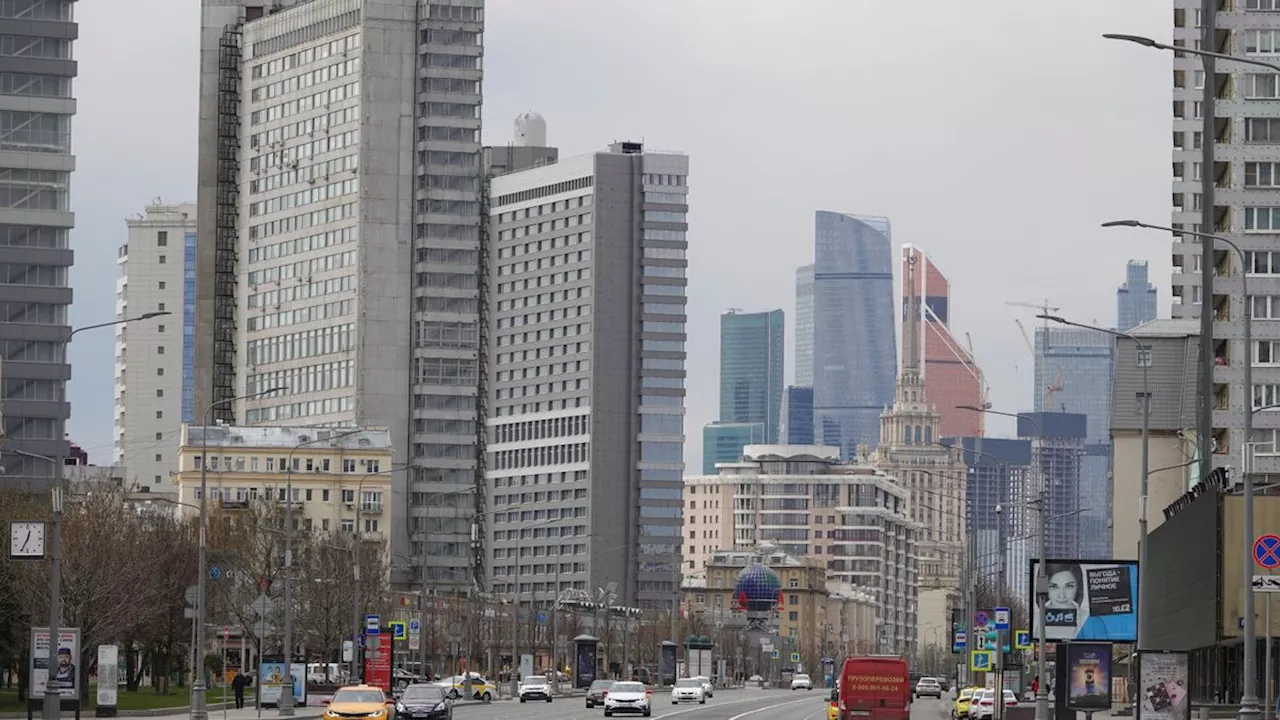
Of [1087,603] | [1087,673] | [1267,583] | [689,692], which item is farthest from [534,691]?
[1267,583]

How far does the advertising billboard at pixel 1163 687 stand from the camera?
170ft

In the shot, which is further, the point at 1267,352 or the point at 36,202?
the point at 36,202

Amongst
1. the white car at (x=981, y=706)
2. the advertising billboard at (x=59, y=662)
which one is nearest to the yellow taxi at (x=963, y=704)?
the white car at (x=981, y=706)

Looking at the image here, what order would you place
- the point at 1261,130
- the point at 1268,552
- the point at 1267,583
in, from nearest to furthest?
the point at 1267,583
the point at 1268,552
the point at 1261,130

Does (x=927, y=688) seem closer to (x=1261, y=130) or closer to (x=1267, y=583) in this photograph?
(x=1261, y=130)

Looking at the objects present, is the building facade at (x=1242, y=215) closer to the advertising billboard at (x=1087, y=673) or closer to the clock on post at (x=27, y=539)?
the advertising billboard at (x=1087, y=673)

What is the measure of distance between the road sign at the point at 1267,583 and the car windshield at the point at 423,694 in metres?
33.6

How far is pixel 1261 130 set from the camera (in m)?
108

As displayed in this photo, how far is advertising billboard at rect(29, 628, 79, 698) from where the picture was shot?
59.4 m

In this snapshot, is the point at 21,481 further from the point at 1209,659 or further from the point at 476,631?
the point at 1209,659

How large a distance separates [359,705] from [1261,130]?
6059 cm

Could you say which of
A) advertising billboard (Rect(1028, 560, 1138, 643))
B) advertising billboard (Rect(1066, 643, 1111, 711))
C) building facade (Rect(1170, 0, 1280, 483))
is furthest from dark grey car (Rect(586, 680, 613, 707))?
advertising billboard (Rect(1066, 643, 1111, 711))

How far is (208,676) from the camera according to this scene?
5374 inches

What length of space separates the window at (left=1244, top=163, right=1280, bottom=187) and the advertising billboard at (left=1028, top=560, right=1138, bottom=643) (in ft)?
151
